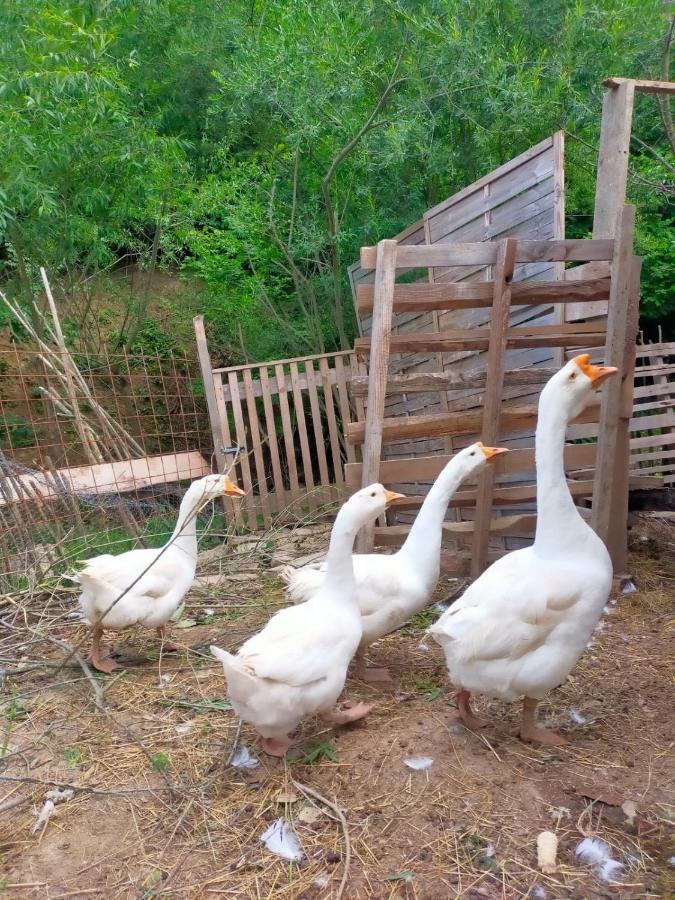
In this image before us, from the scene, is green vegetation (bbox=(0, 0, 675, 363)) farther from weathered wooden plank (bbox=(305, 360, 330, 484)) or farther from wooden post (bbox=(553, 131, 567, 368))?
wooden post (bbox=(553, 131, 567, 368))

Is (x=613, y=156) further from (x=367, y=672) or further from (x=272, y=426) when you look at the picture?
(x=272, y=426)

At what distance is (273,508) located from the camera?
26.1ft

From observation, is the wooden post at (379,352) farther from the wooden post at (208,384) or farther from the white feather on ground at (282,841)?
the wooden post at (208,384)

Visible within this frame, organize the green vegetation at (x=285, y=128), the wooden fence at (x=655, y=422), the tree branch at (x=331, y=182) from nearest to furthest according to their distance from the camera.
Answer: the green vegetation at (x=285, y=128) → the tree branch at (x=331, y=182) → the wooden fence at (x=655, y=422)

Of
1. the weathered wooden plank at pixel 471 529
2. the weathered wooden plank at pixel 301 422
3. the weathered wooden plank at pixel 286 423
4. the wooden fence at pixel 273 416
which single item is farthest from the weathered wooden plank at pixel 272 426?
the weathered wooden plank at pixel 471 529

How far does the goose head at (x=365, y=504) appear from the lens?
321cm

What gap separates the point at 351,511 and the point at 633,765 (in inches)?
62.8

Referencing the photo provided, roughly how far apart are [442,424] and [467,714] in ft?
6.17

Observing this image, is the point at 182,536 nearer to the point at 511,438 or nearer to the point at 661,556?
the point at 511,438

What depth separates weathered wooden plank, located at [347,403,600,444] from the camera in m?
4.31

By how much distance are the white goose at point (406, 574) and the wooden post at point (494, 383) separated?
59cm

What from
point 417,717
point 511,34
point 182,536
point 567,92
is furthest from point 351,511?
point 511,34

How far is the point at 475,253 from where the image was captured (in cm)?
414

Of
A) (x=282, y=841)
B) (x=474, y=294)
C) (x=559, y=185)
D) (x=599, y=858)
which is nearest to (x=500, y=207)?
(x=559, y=185)
